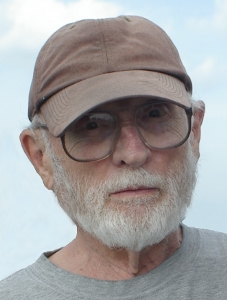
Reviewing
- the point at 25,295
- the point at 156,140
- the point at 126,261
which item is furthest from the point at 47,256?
the point at 156,140

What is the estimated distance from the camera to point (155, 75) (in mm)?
2467

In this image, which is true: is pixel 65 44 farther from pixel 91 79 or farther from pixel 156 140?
pixel 156 140

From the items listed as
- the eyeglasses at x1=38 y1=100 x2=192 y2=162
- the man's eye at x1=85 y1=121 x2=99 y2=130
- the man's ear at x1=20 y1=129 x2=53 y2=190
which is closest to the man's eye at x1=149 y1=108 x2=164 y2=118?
the eyeglasses at x1=38 y1=100 x2=192 y2=162

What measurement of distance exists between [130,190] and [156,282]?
44cm

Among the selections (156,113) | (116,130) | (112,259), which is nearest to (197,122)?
(156,113)

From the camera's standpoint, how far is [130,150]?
7.68ft

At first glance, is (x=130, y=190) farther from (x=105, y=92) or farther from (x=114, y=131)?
(x=105, y=92)

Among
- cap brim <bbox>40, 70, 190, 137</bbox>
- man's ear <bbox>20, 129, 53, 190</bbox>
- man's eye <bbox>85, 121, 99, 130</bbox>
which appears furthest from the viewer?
man's ear <bbox>20, 129, 53, 190</bbox>

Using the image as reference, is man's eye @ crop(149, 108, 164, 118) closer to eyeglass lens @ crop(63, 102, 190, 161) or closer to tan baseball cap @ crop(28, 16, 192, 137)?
eyeglass lens @ crop(63, 102, 190, 161)

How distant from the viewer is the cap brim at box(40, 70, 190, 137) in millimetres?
2316

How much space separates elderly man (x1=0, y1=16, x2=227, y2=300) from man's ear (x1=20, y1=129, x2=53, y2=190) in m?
0.02

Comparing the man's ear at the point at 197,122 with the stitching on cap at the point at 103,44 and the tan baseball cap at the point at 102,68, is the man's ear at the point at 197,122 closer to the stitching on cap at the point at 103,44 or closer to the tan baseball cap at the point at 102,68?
the tan baseball cap at the point at 102,68

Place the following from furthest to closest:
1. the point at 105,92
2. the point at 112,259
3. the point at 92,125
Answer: the point at 112,259, the point at 92,125, the point at 105,92

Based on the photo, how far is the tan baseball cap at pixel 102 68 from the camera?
2.36 m
